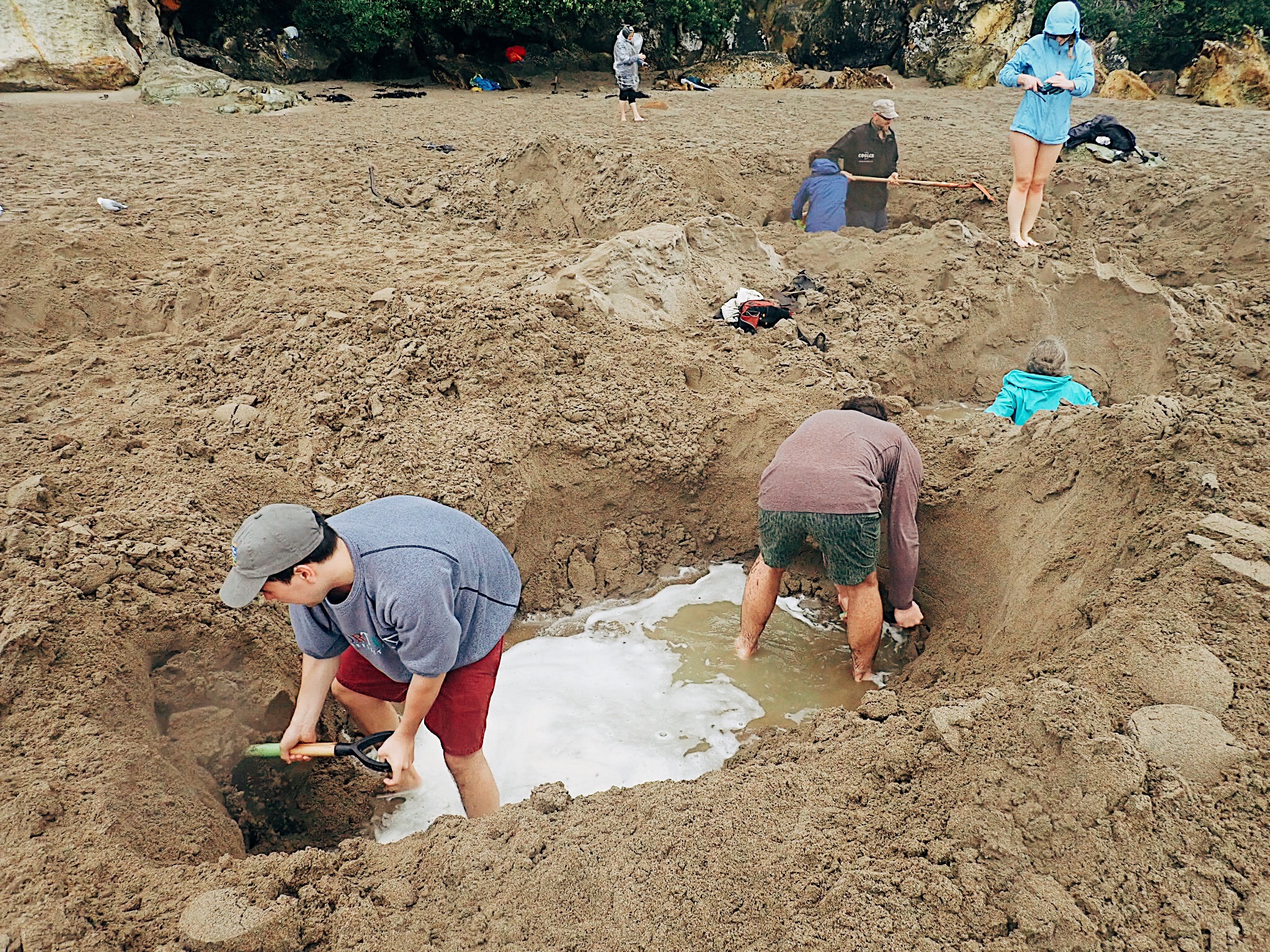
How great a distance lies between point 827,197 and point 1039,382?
3163 mm

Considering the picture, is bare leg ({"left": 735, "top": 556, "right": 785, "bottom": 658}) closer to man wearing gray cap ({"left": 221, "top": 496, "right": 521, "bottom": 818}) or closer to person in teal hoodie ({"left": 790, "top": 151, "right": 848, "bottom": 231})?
man wearing gray cap ({"left": 221, "top": 496, "right": 521, "bottom": 818})

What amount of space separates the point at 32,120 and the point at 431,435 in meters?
9.13

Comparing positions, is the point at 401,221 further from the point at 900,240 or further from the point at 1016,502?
the point at 1016,502

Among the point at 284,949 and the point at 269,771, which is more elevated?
the point at 284,949

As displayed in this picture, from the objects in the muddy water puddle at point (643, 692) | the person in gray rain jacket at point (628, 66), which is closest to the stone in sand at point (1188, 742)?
the muddy water puddle at point (643, 692)

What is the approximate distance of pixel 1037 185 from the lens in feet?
21.0

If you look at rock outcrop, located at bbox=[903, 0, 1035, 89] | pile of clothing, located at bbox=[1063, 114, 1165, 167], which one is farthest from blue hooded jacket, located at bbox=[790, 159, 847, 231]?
rock outcrop, located at bbox=[903, 0, 1035, 89]

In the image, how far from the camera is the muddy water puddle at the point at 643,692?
11.0 feet

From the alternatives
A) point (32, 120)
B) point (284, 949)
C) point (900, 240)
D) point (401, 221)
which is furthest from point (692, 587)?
point (32, 120)

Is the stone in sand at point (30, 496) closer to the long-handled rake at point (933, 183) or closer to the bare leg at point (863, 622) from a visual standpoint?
the bare leg at point (863, 622)

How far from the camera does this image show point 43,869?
2.12 meters

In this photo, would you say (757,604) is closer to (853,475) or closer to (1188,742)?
(853,475)

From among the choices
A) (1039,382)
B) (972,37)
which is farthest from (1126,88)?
(1039,382)

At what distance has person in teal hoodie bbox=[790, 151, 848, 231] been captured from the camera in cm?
718
